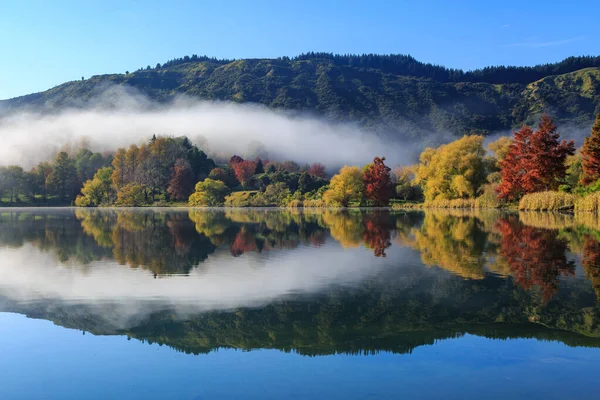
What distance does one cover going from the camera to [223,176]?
9788 cm

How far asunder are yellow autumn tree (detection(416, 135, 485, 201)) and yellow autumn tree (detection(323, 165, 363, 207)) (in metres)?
12.2

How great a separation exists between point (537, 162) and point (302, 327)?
147 feet

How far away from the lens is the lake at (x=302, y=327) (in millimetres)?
5645

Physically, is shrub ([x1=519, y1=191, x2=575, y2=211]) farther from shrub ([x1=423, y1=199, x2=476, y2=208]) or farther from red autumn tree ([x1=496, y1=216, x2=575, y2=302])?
red autumn tree ([x1=496, y1=216, x2=575, y2=302])

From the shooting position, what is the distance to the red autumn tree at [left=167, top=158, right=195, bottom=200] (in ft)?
298

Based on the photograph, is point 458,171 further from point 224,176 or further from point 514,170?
point 224,176

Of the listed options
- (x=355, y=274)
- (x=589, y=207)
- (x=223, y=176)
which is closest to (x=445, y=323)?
(x=355, y=274)

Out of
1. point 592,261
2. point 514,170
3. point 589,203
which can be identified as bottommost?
point 589,203

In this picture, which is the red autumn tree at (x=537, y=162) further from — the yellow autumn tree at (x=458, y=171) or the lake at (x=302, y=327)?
the lake at (x=302, y=327)

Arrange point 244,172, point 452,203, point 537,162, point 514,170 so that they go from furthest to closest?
point 244,172
point 452,203
point 514,170
point 537,162

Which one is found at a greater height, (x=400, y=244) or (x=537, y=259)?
(x=537, y=259)

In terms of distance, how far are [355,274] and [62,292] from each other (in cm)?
659

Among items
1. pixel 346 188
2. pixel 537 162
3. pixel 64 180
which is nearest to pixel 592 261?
pixel 537 162

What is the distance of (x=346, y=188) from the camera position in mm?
74562
